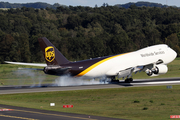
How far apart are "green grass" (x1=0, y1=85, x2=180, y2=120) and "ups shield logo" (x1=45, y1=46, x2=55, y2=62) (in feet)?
21.9

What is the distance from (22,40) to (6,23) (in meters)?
56.0

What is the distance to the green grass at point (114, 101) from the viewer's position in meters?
28.4

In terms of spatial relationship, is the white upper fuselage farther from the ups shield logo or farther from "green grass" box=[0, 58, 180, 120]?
"green grass" box=[0, 58, 180, 120]

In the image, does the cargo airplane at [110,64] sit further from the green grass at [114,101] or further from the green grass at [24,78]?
the green grass at [24,78]

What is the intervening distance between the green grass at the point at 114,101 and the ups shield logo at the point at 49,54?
21.9 feet

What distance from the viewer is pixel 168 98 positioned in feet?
121

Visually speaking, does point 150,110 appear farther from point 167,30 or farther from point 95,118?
point 167,30

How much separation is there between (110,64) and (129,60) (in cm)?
377

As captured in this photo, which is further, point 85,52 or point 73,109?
point 85,52

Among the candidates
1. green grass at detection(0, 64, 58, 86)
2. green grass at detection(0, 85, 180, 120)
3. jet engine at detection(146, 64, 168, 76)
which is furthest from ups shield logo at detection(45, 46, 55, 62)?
jet engine at detection(146, 64, 168, 76)

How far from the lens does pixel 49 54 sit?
1944 inches

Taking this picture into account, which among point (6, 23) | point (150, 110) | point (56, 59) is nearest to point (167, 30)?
point (6, 23)

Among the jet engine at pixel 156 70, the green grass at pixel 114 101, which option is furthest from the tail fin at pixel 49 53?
the jet engine at pixel 156 70

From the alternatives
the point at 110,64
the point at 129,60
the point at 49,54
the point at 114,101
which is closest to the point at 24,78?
the point at 49,54
